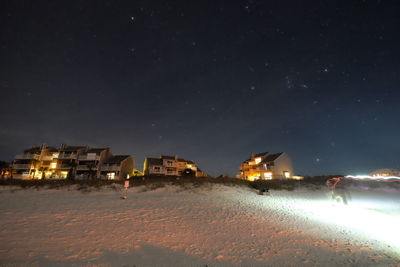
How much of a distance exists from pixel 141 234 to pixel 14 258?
13.0 ft

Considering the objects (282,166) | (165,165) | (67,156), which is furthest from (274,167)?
(67,156)

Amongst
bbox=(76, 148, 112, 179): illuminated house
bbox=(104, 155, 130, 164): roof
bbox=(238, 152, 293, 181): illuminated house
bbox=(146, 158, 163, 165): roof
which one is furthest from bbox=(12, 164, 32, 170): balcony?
bbox=(238, 152, 293, 181): illuminated house

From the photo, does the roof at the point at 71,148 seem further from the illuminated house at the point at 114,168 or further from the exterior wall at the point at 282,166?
the exterior wall at the point at 282,166

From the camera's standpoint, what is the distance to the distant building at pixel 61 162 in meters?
48.4

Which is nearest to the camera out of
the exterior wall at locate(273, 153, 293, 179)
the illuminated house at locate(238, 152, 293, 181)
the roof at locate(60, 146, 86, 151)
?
the exterior wall at locate(273, 153, 293, 179)

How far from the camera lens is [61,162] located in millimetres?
51125

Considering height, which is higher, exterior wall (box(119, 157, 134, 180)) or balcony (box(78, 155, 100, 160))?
balcony (box(78, 155, 100, 160))

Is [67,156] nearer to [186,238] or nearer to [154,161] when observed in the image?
[154,161]

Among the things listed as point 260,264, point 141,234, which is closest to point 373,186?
point 260,264

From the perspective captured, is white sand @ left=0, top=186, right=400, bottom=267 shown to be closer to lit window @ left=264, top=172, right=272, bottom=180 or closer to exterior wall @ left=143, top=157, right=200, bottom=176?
lit window @ left=264, top=172, right=272, bottom=180

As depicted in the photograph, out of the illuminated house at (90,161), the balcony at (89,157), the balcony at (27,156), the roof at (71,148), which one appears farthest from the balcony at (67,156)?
the balcony at (27,156)

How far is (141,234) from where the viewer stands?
7816mm

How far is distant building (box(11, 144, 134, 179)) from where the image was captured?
48.4 m

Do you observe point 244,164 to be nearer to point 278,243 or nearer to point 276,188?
point 276,188
